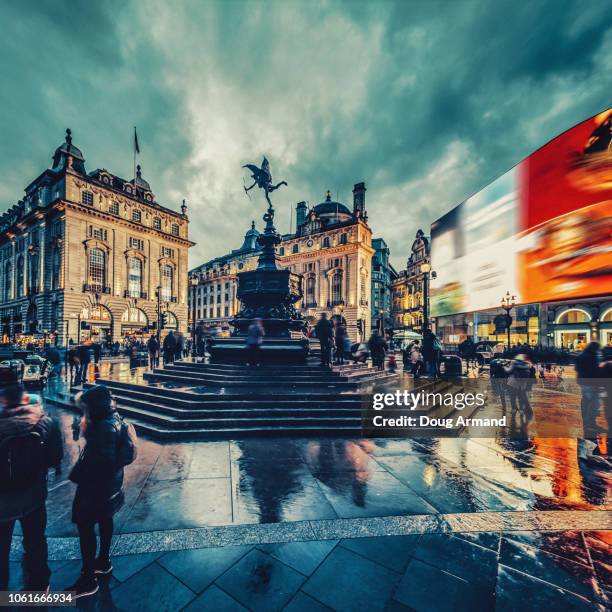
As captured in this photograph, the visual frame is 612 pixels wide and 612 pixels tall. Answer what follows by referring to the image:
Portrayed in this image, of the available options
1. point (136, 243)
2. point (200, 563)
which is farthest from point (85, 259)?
point (200, 563)

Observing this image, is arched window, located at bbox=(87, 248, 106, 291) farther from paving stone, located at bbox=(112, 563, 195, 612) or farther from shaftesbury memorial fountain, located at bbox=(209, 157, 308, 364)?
paving stone, located at bbox=(112, 563, 195, 612)

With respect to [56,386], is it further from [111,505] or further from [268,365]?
[111,505]

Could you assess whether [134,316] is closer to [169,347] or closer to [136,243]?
[136,243]

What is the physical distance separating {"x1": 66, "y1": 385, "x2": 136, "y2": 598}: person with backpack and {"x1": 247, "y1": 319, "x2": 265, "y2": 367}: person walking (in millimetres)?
7087

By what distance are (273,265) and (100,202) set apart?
37.4 meters

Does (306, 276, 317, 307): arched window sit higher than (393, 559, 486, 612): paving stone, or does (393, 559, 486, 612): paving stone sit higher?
(306, 276, 317, 307): arched window

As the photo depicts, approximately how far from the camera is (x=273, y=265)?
43.5 feet

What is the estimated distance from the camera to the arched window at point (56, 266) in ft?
117

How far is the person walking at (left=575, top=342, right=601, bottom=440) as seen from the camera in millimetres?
5758

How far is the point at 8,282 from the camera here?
45.9m

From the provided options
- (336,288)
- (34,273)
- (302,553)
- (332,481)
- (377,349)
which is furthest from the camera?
(336,288)

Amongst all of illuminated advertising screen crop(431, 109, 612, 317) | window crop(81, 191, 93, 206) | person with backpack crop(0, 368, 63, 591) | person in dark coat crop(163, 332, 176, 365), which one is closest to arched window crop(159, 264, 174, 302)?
window crop(81, 191, 93, 206)

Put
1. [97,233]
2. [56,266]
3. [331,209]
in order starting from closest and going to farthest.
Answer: [56,266], [97,233], [331,209]

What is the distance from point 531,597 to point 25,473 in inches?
173
